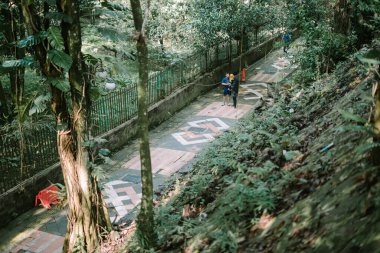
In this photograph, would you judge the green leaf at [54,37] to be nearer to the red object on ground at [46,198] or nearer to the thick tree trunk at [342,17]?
the red object on ground at [46,198]

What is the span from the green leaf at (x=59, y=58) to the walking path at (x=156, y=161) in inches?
79.7

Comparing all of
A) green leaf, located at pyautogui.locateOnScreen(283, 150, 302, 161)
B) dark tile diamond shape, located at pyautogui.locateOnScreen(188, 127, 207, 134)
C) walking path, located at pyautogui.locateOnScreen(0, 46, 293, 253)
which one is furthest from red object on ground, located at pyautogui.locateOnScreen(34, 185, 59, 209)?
green leaf, located at pyautogui.locateOnScreen(283, 150, 302, 161)

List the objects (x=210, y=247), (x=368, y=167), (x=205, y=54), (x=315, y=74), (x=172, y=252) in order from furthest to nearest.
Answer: (x=205, y=54)
(x=315, y=74)
(x=172, y=252)
(x=210, y=247)
(x=368, y=167)

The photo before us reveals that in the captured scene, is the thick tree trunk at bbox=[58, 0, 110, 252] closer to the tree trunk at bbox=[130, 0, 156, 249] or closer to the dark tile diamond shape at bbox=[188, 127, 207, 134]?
the tree trunk at bbox=[130, 0, 156, 249]

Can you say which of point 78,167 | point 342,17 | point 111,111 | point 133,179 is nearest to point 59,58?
point 78,167

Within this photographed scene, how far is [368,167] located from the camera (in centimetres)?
420

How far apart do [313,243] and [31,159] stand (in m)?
8.76

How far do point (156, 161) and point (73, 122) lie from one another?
618cm

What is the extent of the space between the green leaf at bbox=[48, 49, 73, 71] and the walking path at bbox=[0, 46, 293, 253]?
2.02m

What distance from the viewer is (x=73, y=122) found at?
7.04 meters

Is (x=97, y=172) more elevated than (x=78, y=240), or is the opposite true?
(x=97, y=172)

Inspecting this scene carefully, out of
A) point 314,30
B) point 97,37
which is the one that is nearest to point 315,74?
point 314,30

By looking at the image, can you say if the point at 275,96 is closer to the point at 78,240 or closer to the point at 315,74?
the point at 315,74

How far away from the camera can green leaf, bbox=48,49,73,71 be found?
6.44 meters
